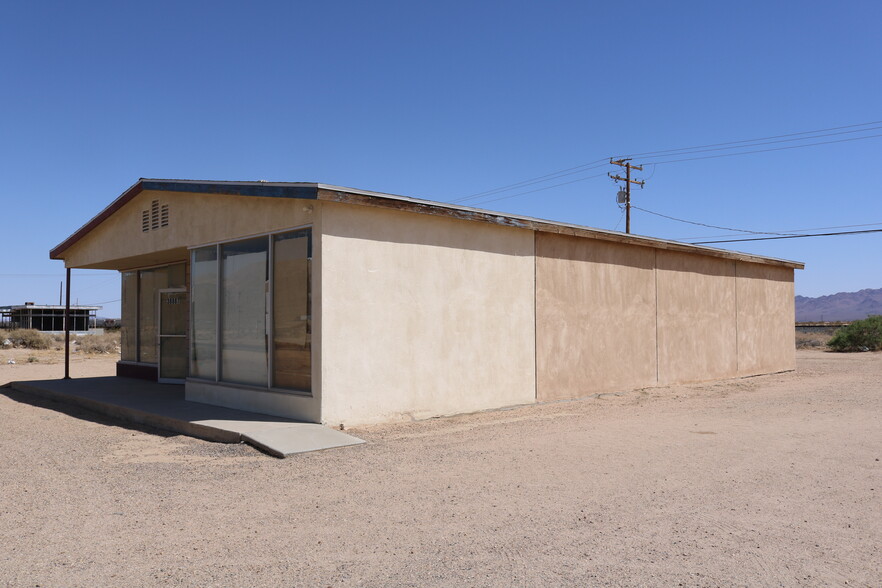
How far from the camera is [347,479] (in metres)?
6.71

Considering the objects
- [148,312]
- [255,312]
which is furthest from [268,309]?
[148,312]

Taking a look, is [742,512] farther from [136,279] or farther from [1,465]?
[136,279]

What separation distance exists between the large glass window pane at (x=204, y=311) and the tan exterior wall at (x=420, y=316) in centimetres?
299

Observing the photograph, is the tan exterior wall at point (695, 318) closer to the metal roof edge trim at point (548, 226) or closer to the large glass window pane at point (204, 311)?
the metal roof edge trim at point (548, 226)

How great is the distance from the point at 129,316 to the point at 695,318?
13477mm

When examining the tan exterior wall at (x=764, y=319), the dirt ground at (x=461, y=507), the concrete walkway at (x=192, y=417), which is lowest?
the dirt ground at (x=461, y=507)

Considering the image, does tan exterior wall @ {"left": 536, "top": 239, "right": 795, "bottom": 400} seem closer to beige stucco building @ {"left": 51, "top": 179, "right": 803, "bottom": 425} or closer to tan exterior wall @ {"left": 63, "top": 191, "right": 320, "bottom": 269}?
beige stucco building @ {"left": 51, "top": 179, "right": 803, "bottom": 425}

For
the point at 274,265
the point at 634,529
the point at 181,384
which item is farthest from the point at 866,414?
the point at 181,384

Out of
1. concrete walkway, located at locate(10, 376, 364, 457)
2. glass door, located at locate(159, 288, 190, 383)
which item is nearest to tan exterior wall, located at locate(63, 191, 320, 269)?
glass door, located at locate(159, 288, 190, 383)

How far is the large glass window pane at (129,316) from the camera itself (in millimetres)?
16594

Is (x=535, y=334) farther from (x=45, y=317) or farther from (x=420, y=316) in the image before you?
(x=45, y=317)

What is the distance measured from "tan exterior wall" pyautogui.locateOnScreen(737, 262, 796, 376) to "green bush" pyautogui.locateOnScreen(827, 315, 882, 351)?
14.3m

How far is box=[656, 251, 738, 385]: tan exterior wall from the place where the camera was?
15.0 metres

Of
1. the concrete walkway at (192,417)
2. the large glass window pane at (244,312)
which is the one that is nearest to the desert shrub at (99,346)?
the concrete walkway at (192,417)
